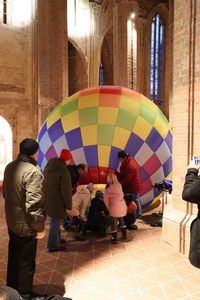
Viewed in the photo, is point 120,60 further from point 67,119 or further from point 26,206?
point 26,206

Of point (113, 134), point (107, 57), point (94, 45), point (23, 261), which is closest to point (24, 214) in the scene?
point (23, 261)

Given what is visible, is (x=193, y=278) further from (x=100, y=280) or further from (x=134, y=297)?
(x=100, y=280)

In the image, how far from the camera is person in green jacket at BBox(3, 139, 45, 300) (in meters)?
3.46

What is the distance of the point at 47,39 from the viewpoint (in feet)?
47.8

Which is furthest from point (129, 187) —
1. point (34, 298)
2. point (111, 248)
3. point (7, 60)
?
point (7, 60)

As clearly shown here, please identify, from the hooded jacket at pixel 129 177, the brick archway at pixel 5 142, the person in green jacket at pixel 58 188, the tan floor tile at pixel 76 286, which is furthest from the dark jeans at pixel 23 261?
the brick archway at pixel 5 142

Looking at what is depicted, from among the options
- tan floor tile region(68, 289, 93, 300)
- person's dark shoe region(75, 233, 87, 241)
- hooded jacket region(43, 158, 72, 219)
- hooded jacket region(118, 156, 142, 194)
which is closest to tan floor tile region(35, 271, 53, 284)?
tan floor tile region(68, 289, 93, 300)

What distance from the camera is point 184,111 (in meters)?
5.51

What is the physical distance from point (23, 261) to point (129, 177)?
128 inches

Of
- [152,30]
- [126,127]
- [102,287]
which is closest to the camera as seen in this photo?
[102,287]

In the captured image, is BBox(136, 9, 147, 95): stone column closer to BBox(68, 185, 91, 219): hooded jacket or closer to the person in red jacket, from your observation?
the person in red jacket

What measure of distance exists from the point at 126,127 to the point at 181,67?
2056 millimetres

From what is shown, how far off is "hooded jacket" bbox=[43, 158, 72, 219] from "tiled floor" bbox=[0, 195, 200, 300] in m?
0.78

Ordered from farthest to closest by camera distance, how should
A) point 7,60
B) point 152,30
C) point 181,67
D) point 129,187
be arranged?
point 152,30
point 7,60
point 129,187
point 181,67
